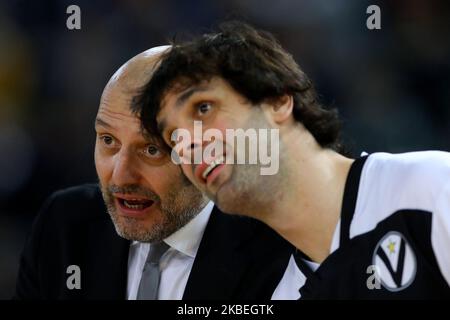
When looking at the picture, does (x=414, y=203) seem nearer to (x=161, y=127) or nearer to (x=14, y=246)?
(x=161, y=127)

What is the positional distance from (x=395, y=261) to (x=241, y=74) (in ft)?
1.72

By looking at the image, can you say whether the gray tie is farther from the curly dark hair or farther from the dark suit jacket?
the curly dark hair

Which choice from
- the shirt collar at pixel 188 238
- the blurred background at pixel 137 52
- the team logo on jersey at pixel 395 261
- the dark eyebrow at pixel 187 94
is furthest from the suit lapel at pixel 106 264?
the blurred background at pixel 137 52

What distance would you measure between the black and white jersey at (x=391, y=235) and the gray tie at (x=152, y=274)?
406 millimetres

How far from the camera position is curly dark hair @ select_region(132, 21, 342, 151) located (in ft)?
5.52

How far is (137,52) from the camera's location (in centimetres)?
300

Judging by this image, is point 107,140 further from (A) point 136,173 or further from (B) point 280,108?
(B) point 280,108

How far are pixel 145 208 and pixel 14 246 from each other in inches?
53.0

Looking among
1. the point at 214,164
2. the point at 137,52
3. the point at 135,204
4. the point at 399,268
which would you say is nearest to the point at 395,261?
the point at 399,268

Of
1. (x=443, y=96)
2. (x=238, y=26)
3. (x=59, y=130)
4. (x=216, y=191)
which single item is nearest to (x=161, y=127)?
(x=216, y=191)

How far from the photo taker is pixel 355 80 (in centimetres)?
312

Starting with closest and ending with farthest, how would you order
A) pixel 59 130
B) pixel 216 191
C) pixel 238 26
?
pixel 216 191
pixel 238 26
pixel 59 130

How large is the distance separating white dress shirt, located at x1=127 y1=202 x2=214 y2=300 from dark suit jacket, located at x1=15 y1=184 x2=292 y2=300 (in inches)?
0.9

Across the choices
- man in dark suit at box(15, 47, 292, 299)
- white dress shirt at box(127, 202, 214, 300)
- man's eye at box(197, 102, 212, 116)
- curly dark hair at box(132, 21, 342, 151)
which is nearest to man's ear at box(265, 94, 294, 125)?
curly dark hair at box(132, 21, 342, 151)
